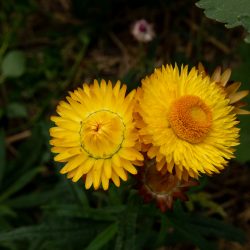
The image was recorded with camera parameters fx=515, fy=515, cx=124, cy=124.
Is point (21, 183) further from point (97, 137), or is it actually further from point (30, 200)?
point (97, 137)

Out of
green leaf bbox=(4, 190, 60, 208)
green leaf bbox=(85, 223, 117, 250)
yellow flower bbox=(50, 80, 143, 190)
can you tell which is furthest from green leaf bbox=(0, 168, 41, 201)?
yellow flower bbox=(50, 80, 143, 190)

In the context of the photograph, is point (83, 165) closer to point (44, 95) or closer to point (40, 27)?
point (44, 95)

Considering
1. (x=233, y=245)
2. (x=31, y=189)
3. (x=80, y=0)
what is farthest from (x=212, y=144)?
(x=80, y=0)

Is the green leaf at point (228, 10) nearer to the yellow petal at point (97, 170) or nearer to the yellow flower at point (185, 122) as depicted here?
the yellow flower at point (185, 122)

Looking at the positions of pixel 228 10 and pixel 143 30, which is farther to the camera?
pixel 143 30

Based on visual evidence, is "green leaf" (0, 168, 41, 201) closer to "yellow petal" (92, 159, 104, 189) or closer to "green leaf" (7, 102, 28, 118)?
"green leaf" (7, 102, 28, 118)

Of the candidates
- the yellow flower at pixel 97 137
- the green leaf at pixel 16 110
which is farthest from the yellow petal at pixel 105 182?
the green leaf at pixel 16 110

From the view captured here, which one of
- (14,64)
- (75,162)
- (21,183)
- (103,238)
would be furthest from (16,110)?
(75,162)
